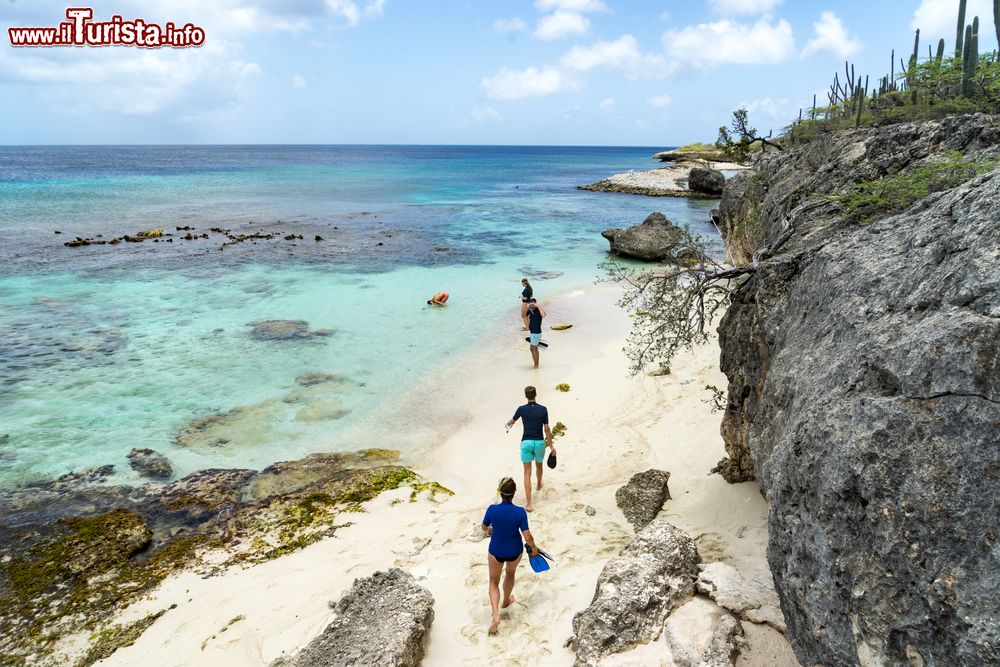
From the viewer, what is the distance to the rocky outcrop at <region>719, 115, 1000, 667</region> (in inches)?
121

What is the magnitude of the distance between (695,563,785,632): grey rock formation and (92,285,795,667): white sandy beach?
0.48ft

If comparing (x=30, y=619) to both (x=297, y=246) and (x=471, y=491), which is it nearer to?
(x=471, y=491)

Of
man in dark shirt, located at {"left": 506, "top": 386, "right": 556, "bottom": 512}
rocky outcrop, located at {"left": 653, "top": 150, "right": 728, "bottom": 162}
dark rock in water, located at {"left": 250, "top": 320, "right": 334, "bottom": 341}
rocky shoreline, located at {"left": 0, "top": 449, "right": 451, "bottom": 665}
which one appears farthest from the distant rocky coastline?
rocky shoreline, located at {"left": 0, "top": 449, "right": 451, "bottom": 665}

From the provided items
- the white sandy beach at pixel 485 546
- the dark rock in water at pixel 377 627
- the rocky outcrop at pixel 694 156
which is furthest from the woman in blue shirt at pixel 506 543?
the rocky outcrop at pixel 694 156

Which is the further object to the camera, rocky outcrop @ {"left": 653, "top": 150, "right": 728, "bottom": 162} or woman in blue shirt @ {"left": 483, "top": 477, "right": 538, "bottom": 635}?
rocky outcrop @ {"left": 653, "top": 150, "right": 728, "bottom": 162}

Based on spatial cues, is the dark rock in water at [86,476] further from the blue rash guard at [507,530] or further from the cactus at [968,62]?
the cactus at [968,62]

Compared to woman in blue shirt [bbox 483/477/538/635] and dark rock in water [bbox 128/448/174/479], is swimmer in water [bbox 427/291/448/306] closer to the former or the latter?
dark rock in water [bbox 128/448/174/479]

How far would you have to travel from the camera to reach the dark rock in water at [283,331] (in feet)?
57.3

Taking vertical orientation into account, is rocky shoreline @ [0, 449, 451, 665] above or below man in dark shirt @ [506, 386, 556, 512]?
below

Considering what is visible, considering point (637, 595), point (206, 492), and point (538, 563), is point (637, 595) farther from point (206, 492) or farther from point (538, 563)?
point (206, 492)

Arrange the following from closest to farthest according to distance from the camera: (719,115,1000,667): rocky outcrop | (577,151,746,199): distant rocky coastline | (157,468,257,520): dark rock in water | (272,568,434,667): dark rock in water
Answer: (719,115,1000,667): rocky outcrop < (272,568,434,667): dark rock in water < (157,468,257,520): dark rock in water < (577,151,746,199): distant rocky coastline

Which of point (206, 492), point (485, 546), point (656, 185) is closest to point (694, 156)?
point (656, 185)

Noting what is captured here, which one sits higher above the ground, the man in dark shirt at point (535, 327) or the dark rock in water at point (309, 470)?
the man in dark shirt at point (535, 327)

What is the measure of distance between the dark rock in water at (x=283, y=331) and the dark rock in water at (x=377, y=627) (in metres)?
12.1
